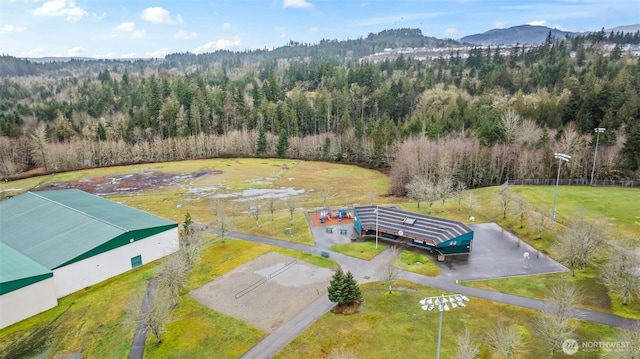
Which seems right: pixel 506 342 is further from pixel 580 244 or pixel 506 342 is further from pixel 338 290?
pixel 580 244

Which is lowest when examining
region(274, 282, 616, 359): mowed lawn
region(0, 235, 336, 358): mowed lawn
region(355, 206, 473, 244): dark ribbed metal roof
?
region(0, 235, 336, 358): mowed lawn

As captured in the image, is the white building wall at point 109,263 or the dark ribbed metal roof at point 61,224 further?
the dark ribbed metal roof at point 61,224

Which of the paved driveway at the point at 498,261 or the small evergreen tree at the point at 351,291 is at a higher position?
the small evergreen tree at the point at 351,291

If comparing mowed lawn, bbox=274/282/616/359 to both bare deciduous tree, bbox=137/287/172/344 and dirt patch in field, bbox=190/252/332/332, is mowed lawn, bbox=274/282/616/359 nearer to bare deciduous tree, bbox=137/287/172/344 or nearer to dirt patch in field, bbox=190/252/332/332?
dirt patch in field, bbox=190/252/332/332

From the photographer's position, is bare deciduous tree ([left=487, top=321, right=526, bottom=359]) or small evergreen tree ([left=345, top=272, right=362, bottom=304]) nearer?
bare deciduous tree ([left=487, top=321, right=526, bottom=359])

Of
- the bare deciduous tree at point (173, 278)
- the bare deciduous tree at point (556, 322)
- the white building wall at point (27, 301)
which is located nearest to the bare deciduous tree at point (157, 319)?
the bare deciduous tree at point (173, 278)

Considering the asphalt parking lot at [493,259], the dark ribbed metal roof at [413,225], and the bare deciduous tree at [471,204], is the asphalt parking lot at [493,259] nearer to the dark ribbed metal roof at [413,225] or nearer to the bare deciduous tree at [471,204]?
the dark ribbed metal roof at [413,225]

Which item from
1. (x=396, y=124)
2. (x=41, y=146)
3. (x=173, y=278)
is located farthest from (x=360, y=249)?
(x=41, y=146)

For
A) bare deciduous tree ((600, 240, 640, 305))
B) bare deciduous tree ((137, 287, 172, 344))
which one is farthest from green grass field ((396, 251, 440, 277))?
bare deciduous tree ((137, 287, 172, 344))
